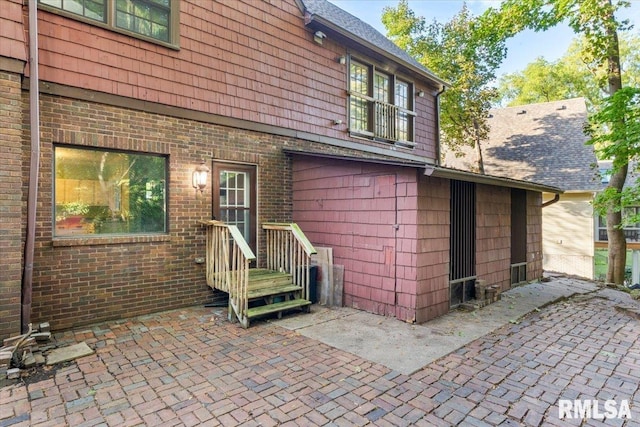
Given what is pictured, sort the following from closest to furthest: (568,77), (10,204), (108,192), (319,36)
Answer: (10,204), (108,192), (319,36), (568,77)

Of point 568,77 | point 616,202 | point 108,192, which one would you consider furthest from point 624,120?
point 568,77

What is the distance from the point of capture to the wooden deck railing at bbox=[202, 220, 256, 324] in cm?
472

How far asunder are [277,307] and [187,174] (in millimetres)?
2576

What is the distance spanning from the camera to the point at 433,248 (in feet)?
17.2

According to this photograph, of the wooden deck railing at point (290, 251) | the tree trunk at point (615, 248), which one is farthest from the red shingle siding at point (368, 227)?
the tree trunk at point (615, 248)

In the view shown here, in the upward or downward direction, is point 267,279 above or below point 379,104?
below

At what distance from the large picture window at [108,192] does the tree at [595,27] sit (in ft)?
35.0

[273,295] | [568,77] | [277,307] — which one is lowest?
[277,307]

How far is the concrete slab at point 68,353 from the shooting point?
3.55 m

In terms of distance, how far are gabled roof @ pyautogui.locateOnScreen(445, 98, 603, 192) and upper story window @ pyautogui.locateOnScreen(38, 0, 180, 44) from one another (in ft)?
45.6

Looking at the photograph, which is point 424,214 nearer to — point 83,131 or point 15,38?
point 83,131

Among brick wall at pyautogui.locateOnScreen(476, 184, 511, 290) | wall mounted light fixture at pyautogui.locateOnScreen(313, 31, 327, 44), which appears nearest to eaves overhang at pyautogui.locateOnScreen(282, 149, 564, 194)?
brick wall at pyautogui.locateOnScreen(476, 184, 511, 290)

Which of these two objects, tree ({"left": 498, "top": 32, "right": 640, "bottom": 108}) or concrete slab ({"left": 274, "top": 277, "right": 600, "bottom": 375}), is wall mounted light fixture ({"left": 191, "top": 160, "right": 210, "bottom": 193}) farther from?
tree ({"left": 498, "top": 32, "right": 640, "bottom": 108})

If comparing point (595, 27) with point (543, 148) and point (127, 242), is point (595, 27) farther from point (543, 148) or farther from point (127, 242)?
point (127, 242)
